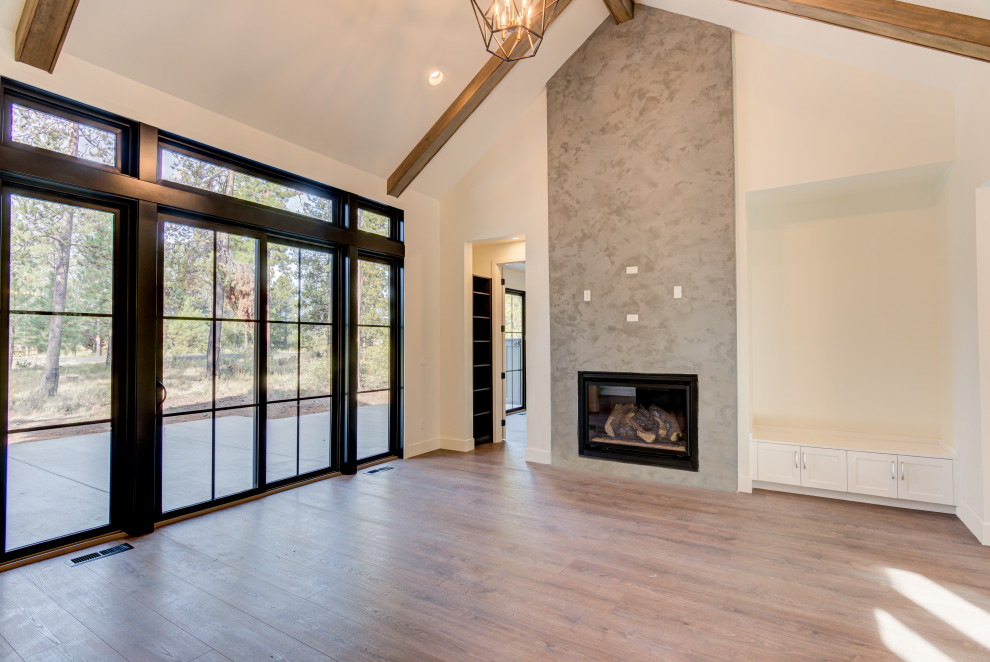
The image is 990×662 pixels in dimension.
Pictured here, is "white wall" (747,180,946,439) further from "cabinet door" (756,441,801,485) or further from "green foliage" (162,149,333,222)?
"green foliage" (162,149,333,222)

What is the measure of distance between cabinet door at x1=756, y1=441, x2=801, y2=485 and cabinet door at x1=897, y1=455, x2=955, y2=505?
0.71m

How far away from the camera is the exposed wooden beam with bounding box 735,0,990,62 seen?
9.44 feet

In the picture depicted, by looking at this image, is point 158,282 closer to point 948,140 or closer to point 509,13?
point 509,13

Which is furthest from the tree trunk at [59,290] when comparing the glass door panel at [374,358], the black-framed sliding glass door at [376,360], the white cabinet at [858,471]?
the white cabinet at [858,471]

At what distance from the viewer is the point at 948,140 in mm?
3635

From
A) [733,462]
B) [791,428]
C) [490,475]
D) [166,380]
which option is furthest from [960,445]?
[166,380]

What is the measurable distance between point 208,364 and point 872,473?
217 inches

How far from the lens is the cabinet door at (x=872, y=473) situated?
155 inches

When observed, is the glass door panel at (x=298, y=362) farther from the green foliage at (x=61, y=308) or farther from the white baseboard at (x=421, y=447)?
the green foliage at (x=61, y=308)

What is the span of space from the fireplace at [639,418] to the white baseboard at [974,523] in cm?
187

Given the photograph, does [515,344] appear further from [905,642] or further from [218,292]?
[905,642]

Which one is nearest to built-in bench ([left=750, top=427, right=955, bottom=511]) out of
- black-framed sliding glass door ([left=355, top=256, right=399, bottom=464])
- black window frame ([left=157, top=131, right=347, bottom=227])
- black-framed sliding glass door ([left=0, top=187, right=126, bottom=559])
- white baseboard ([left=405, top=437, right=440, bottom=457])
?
white baseboard ([left=405, top=437, right=440, bottom=457])

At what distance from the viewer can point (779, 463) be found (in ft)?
14.2

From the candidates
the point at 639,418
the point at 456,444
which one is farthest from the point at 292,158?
the point at 639,418
